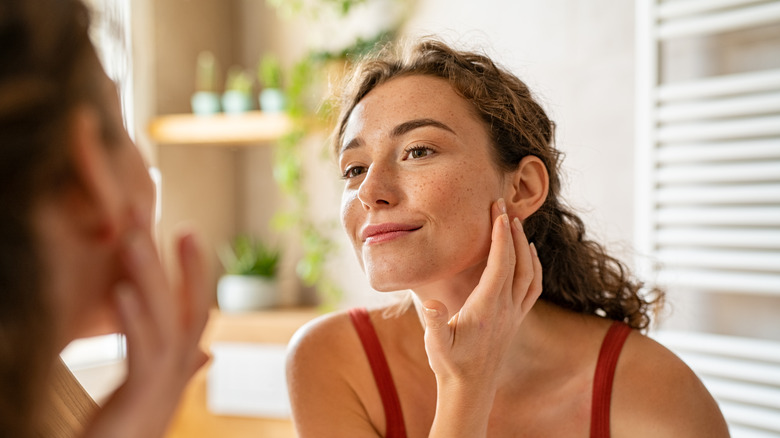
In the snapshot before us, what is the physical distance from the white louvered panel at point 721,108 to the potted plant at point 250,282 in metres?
1.49

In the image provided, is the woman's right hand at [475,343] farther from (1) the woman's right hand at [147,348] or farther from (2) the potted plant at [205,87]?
(2) the potted plant at [205,87]

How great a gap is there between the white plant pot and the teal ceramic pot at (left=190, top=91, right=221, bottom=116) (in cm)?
60

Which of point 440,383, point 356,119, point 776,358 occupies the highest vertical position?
point 356,119

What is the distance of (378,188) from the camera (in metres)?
1.02

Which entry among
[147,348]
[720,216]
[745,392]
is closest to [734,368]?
[745,392]

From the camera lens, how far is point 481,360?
94cm

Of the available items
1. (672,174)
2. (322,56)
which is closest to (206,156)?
(322,56)

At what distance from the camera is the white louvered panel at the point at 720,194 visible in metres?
1.57

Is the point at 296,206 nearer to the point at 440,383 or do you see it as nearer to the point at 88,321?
the point at 440,383

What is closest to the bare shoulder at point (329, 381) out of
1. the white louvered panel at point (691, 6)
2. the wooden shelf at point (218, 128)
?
the white louvered panel at point (691, 6)

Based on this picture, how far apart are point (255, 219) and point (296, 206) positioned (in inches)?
9.6

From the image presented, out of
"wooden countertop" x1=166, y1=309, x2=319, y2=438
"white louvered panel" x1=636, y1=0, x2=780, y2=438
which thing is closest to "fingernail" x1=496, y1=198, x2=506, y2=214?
"white louvered panel" x1=636, y1=0, x2=780, y2=438

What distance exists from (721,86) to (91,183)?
155cm

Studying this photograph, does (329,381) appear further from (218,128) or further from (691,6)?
(218,128)
